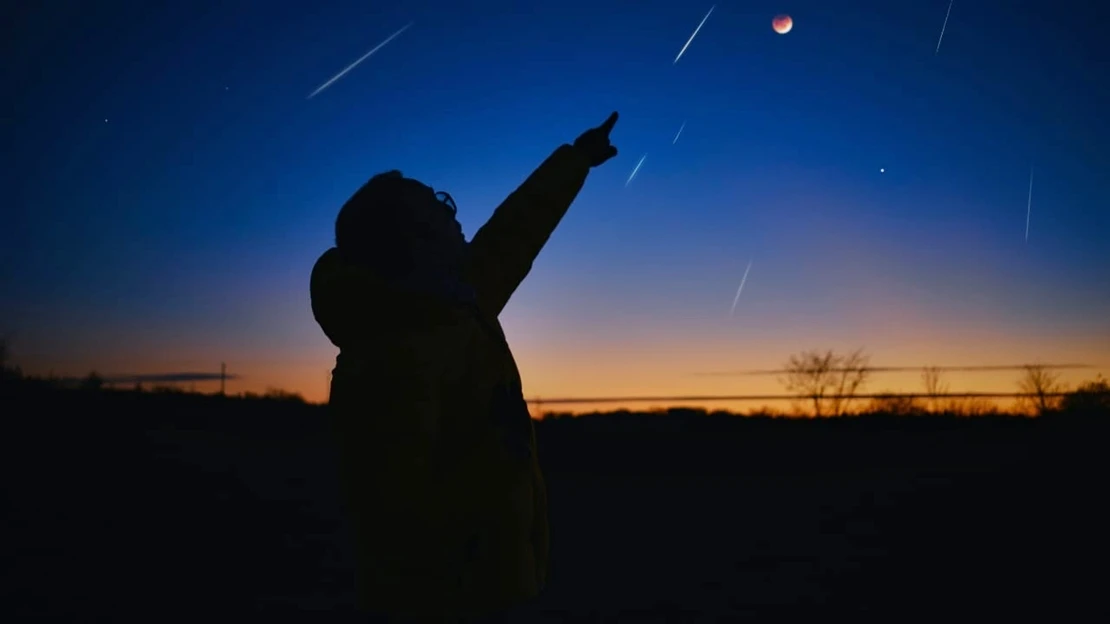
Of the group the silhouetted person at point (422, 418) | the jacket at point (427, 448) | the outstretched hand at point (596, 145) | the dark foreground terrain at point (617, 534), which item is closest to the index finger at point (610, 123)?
the outstretched hand at point (596, 145)

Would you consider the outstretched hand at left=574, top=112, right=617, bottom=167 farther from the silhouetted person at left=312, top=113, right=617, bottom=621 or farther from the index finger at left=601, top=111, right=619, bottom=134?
the silhouetted person at left=312, top=113, right=617, bottom=621

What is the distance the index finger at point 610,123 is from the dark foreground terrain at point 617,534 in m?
4.13

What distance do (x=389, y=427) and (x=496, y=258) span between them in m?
0.97

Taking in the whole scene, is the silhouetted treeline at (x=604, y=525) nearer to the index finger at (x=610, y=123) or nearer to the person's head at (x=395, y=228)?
the index finger at (x=610, y=123)

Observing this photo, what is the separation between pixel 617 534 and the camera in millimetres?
9219

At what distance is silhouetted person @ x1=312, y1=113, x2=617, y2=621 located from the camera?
6.48 feet

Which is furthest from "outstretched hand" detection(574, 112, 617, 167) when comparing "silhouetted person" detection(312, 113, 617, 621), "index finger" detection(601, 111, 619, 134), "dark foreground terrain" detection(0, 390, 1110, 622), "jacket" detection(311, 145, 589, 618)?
"dark foreground terrain" detection(0, 390, 1110, 622)

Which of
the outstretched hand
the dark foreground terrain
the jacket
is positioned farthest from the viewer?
the dark foreground terrain

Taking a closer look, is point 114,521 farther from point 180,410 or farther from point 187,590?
point 180,410

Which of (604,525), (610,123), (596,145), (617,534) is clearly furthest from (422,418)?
(604,525)

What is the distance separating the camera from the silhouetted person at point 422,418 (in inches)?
77.7

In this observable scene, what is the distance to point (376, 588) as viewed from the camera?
206 centimetres

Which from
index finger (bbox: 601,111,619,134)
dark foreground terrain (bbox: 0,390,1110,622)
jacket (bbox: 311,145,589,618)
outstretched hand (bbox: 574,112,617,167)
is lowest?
dark foreground terrain (bbox: 0,390,1110,622)

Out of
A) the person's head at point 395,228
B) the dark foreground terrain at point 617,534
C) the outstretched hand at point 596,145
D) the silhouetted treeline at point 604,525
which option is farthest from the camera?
the silhouetted treeline at point 604,525
